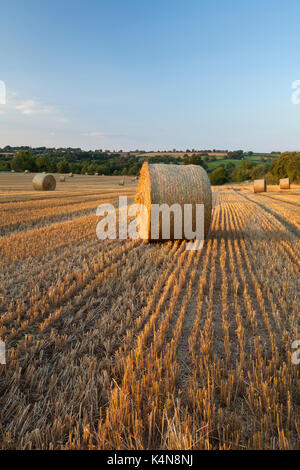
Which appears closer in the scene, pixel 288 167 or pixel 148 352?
pixel 148 352

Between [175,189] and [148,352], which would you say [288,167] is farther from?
[148,352]

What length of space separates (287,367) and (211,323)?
913 millimetres

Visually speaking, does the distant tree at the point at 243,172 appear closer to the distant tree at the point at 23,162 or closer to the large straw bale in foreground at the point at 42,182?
the distant tree at the point at 23,162

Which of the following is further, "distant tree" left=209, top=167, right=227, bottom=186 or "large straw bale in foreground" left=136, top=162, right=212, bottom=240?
"distant tree" left=209, top=167, right=227, bottom=186

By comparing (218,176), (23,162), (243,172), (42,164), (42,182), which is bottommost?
(42,182)

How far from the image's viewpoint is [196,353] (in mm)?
2773

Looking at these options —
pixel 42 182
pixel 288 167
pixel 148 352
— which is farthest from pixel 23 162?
pixel 148 352

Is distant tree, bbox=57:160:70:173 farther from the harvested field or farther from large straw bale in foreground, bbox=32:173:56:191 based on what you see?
the harvested field

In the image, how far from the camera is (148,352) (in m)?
2.77

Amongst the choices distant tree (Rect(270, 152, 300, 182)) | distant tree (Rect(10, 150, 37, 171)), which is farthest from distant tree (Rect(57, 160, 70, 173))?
distant tree (Rect(270, 152, 300, 182))

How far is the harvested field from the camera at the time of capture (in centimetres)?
185

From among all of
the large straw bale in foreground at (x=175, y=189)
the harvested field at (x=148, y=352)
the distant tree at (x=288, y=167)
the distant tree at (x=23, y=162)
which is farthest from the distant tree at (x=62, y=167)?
the harvested field at (x=148, y=352)

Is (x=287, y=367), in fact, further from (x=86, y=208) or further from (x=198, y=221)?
(x=86, y=208)

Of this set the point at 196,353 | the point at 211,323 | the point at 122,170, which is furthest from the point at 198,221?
the point at 122,170
